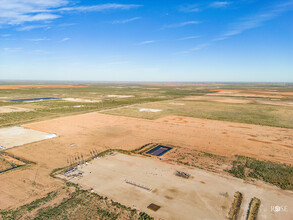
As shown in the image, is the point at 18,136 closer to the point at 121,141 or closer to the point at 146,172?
the point at 121,141

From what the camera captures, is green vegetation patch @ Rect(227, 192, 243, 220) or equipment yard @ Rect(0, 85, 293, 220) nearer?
green vegetation patch @ Rect(227, 192, 243, 220)

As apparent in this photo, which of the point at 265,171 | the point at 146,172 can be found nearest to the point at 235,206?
the point at 265,171

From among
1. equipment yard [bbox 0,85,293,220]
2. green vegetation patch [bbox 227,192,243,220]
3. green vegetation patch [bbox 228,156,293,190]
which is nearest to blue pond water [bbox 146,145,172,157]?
equipment yard [bbox 0,85,293,220]

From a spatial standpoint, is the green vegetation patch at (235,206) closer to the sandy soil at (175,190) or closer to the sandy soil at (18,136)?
the sandy soil at (175,190)

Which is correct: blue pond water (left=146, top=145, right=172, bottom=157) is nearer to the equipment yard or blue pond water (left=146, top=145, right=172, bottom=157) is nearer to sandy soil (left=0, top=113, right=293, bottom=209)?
the equipment yard

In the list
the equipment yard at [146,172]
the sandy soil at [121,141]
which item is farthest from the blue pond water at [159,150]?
the sandy soil at [121,141]

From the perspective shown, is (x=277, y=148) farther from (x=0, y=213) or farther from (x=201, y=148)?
(x=0, y=213)
